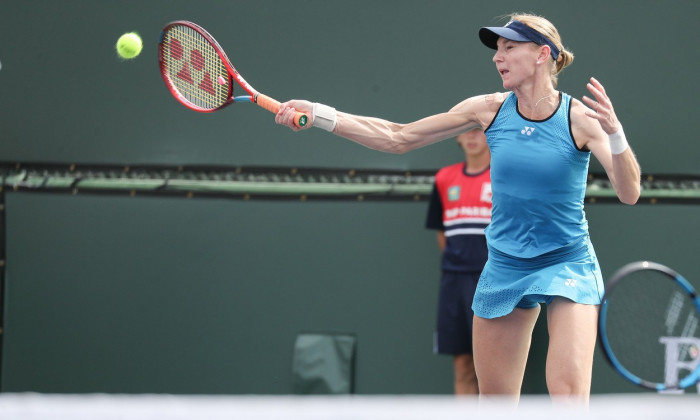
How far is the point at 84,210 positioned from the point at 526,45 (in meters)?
2.72

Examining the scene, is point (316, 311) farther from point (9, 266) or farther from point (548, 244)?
point (548, 244)

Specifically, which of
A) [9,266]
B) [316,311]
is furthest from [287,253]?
[9,266]

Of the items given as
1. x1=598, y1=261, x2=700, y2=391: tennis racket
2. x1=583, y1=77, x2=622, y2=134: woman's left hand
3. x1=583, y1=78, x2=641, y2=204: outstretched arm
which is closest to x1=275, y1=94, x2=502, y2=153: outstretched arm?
x1=583, y1=78, x2=641, y2=204: outstretched arm

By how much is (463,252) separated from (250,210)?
1.13 meters

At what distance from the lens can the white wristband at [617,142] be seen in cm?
345

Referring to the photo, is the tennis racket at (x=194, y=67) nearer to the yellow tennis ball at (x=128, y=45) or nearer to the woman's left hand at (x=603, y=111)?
the yellow tennis ball at (x=128, y=45)

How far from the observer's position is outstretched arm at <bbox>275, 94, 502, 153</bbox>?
391 cm

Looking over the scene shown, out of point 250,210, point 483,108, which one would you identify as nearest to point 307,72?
point 250,210

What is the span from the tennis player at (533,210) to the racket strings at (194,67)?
3.74 feet

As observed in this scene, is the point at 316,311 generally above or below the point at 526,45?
below

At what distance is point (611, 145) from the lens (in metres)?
3.47

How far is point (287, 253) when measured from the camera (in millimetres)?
5477

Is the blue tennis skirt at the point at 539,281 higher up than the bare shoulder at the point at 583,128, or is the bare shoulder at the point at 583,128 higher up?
the bare shoulder at the point at 583,128

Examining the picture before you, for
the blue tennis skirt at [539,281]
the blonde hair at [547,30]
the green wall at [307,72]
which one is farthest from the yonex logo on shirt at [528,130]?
the green wall at [307,72]
